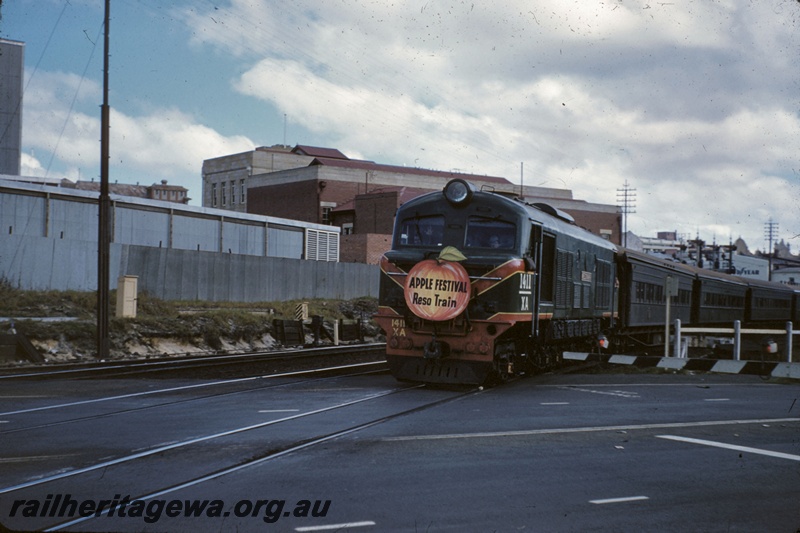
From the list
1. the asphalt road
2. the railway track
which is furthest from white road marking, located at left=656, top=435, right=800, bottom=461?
the railway track

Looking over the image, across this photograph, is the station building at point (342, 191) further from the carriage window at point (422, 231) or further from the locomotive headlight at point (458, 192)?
the locomotive headlight at point (458, 192)

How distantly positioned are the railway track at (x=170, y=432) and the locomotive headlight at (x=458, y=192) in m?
3.41

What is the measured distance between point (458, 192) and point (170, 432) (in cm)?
726

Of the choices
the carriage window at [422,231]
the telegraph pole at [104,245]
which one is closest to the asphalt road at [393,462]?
the carriage window at [422,231]

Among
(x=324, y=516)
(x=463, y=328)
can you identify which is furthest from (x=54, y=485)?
(x=463, y=328)

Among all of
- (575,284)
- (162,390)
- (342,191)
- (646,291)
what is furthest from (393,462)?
(342,191)

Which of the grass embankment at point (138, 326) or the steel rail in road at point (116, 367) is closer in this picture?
the steel rail in road at point (116, 367)

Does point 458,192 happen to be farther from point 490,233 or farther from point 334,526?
point 334,526

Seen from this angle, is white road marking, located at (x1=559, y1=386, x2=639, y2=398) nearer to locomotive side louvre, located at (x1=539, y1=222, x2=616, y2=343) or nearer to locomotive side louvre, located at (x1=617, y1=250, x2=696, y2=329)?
locomotive side louvre, located at (x1=539, y1=222, x2=616, y2=343)

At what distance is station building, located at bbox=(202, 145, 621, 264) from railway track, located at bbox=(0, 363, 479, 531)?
144 ft

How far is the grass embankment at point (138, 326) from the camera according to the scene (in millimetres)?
23000

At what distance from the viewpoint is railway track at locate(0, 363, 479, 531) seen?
255 inches

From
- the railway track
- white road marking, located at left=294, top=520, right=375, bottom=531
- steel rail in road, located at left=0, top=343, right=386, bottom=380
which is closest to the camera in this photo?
white road marking, located at left=294, top=520, right=375, bottom=531

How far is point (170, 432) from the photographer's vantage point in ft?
29.3
